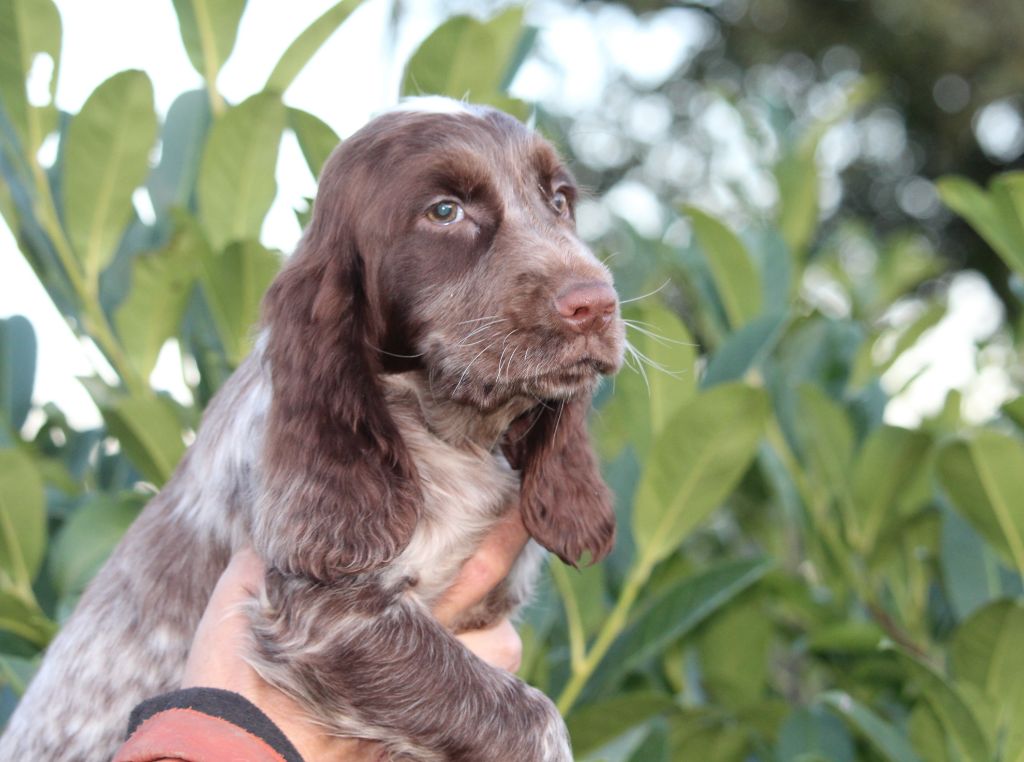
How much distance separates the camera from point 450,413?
2316 mm

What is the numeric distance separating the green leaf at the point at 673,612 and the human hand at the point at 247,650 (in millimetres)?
692

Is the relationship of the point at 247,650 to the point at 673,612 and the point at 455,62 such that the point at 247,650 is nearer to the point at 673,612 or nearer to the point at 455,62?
the point at 673,612

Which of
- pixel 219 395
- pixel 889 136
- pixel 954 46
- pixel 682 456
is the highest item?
pixel 219 395

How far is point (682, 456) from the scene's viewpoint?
2758mm

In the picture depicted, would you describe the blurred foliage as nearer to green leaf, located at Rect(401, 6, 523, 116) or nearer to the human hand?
green leaf, located at Rect(401, 6, 523, 116)

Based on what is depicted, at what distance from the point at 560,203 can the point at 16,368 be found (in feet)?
6.27

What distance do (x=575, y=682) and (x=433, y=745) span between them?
924 millimetres

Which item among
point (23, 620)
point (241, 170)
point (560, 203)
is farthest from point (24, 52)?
point (560, 203)

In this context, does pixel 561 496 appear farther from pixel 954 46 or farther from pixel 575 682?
pixel 954 46

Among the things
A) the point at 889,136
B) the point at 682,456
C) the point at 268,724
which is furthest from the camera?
the point at 889,136

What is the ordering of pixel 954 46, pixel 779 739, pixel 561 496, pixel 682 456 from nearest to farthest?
pixel 561 496 < pixel 682 456 < pixel 779 739 < pixel 954 46

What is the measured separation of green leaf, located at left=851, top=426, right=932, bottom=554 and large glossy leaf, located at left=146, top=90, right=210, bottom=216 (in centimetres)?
211

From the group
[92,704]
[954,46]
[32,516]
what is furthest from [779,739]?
[954,46]

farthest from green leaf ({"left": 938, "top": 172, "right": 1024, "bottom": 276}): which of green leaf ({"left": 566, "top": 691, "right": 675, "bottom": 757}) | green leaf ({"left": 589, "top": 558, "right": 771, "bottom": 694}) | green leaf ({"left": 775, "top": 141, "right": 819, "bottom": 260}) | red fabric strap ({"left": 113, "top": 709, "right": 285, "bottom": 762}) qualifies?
red fabric strap ({"left": 113, "top": 709, "right": 285, "bottom": 762})
